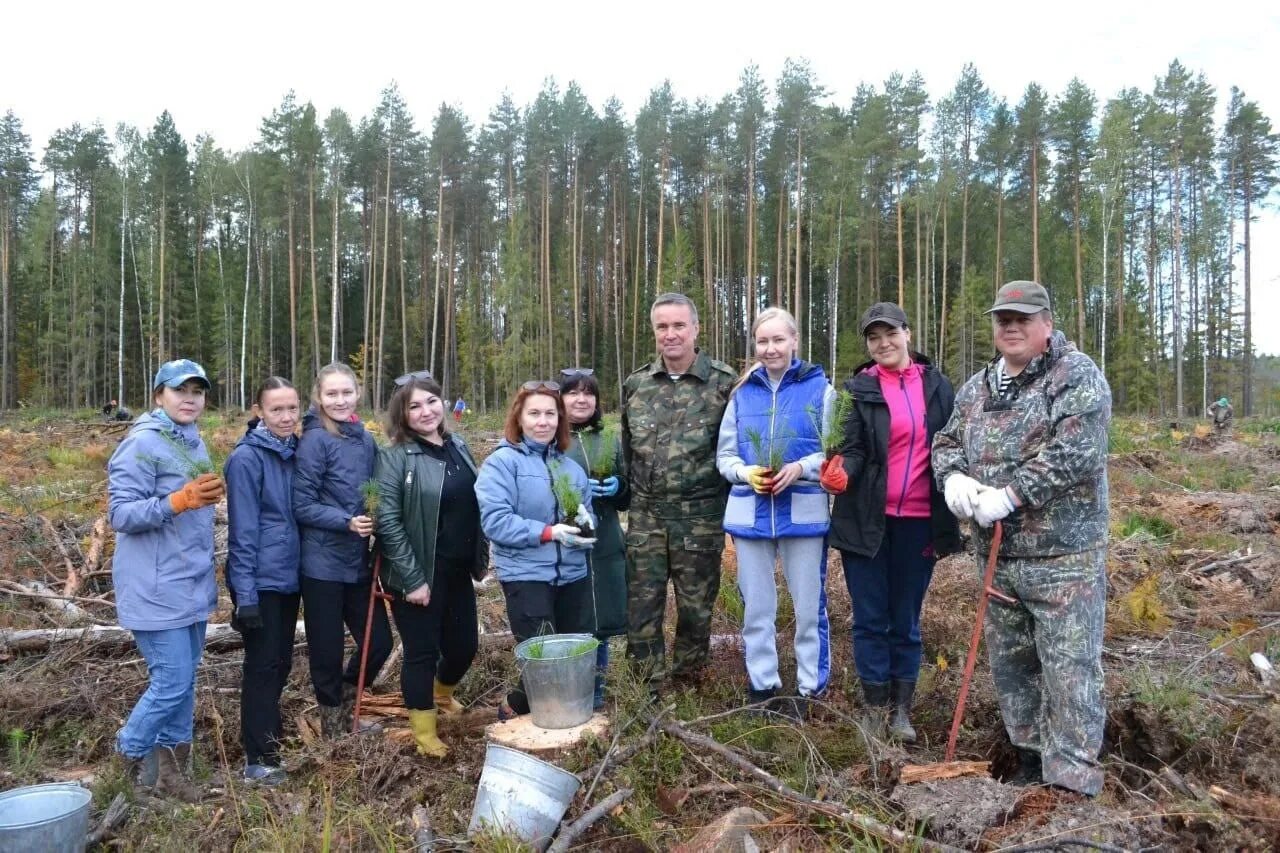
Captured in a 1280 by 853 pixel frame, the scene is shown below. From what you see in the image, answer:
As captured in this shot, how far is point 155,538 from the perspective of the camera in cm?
353

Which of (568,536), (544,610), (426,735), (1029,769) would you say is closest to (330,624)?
(426,735)

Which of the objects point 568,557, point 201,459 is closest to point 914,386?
point 568,557

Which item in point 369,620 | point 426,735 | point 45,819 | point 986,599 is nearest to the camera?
point 45,819

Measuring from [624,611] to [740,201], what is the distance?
3224cm

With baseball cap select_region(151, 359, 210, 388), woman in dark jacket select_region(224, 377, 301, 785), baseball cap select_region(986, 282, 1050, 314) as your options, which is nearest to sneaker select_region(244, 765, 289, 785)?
woman in dark jacket select_region(224, 377, 301, 785)

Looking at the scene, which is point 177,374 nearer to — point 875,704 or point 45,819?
point 45,819

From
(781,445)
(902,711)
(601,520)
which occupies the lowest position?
(902,711)

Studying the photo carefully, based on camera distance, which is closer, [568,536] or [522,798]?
[522,798]

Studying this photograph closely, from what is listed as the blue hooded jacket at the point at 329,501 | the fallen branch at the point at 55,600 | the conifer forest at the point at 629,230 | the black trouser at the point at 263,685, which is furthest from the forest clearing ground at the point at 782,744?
the conifer forest at the point at 629,230

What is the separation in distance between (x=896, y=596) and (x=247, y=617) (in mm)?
3287

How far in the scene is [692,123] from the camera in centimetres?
3288

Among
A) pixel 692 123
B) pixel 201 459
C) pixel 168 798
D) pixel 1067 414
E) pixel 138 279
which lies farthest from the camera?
pixel 138 279

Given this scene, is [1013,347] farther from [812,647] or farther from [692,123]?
[692,123]

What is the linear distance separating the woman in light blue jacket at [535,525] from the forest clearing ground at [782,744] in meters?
0.53
